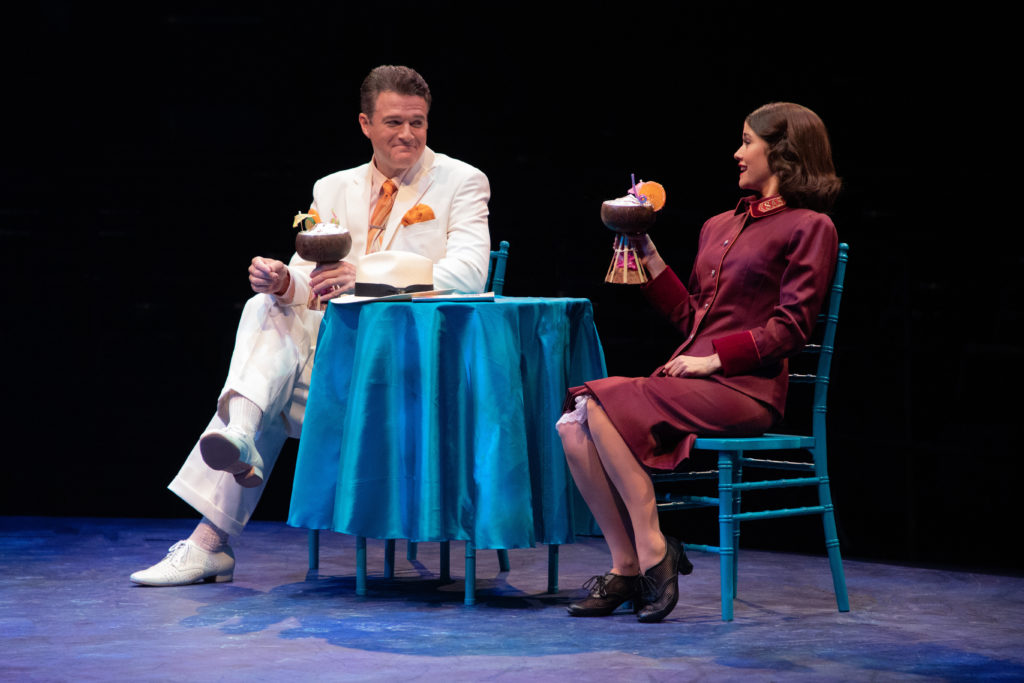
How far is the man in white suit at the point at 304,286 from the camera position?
3.36 meters

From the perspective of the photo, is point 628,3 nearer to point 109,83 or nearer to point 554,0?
point 554,0

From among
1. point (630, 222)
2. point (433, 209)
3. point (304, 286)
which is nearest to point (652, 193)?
point (630, 222)

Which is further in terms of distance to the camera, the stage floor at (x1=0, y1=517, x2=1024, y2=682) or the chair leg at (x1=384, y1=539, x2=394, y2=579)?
the chair leg at (x1=384, y1=539, x2=394, y2=579)

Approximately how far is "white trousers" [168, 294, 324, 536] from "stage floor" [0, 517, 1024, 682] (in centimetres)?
23

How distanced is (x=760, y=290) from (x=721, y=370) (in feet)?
0.70

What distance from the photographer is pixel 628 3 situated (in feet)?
14.9

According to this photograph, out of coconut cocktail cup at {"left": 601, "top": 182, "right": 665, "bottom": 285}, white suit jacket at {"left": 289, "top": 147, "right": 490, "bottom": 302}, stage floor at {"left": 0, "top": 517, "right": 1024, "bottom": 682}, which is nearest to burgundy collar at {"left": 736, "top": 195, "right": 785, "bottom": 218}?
coconut cocktail cup at {"left": 601, "top": 182, "right": 665, "bottom": 285}

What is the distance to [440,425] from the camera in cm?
312

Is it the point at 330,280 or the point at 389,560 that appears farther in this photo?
the point at 389,560

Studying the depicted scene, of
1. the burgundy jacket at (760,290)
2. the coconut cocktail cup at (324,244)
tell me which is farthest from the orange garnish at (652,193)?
the coconut cocktail cup at (324,244)

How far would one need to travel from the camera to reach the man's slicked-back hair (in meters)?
3.69

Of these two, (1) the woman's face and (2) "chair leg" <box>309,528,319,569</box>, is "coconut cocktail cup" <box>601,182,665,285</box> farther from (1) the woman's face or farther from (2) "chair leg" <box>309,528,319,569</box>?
(2) "chair leg" <box>309,528,319,569</box>

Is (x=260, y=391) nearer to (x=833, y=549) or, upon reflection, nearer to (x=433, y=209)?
(x=433, y=209)

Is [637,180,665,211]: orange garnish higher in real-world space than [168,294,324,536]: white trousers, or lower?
higher
